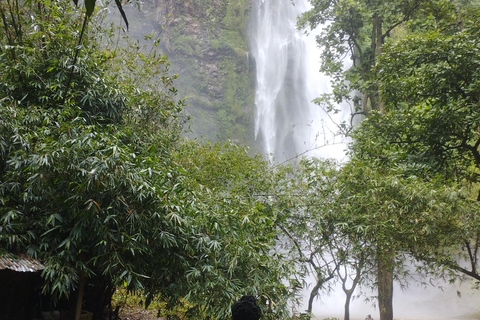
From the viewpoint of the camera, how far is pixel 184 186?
4629mm

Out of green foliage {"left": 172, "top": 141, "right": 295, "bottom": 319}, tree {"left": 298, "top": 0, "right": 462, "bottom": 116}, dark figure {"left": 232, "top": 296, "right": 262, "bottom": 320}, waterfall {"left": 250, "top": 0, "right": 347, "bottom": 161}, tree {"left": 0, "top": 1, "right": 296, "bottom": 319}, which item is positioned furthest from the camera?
waterfall {"left": 250, "top": 0, "right": 347, "bottom": 161}

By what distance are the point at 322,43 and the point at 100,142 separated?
989 centimetres

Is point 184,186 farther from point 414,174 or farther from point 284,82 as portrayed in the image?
point 284,82

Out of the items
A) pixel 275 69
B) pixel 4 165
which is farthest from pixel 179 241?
pixel 275 69

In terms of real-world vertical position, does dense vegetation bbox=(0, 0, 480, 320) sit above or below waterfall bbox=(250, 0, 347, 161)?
below

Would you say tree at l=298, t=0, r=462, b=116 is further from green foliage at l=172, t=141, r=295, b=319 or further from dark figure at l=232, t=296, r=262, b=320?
dark figure at l=232, t=296, r=262, b=320

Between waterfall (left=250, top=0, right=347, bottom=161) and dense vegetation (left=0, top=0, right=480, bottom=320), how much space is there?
631 inches

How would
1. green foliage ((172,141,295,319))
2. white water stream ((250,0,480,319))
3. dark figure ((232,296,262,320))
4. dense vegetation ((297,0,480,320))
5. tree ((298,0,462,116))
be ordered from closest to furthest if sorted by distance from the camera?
dark figure ((232,296,262,320)) → green foliage ((172,141,295,319)) → dense vegetation ((297,0,480,320)) → tree ((298,0,462,116)) → white water stream ((250,0,480,319))

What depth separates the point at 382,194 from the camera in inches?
234

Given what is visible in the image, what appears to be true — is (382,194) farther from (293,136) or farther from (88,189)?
(293,136)

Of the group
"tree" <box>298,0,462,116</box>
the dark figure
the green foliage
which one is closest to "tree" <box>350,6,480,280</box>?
"tree" <box>298,0,462,116</box>

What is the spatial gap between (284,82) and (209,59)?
4892 millimetres

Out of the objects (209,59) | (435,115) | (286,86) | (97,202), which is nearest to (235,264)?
(97,202)

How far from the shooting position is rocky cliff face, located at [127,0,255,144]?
2480 centimetres
